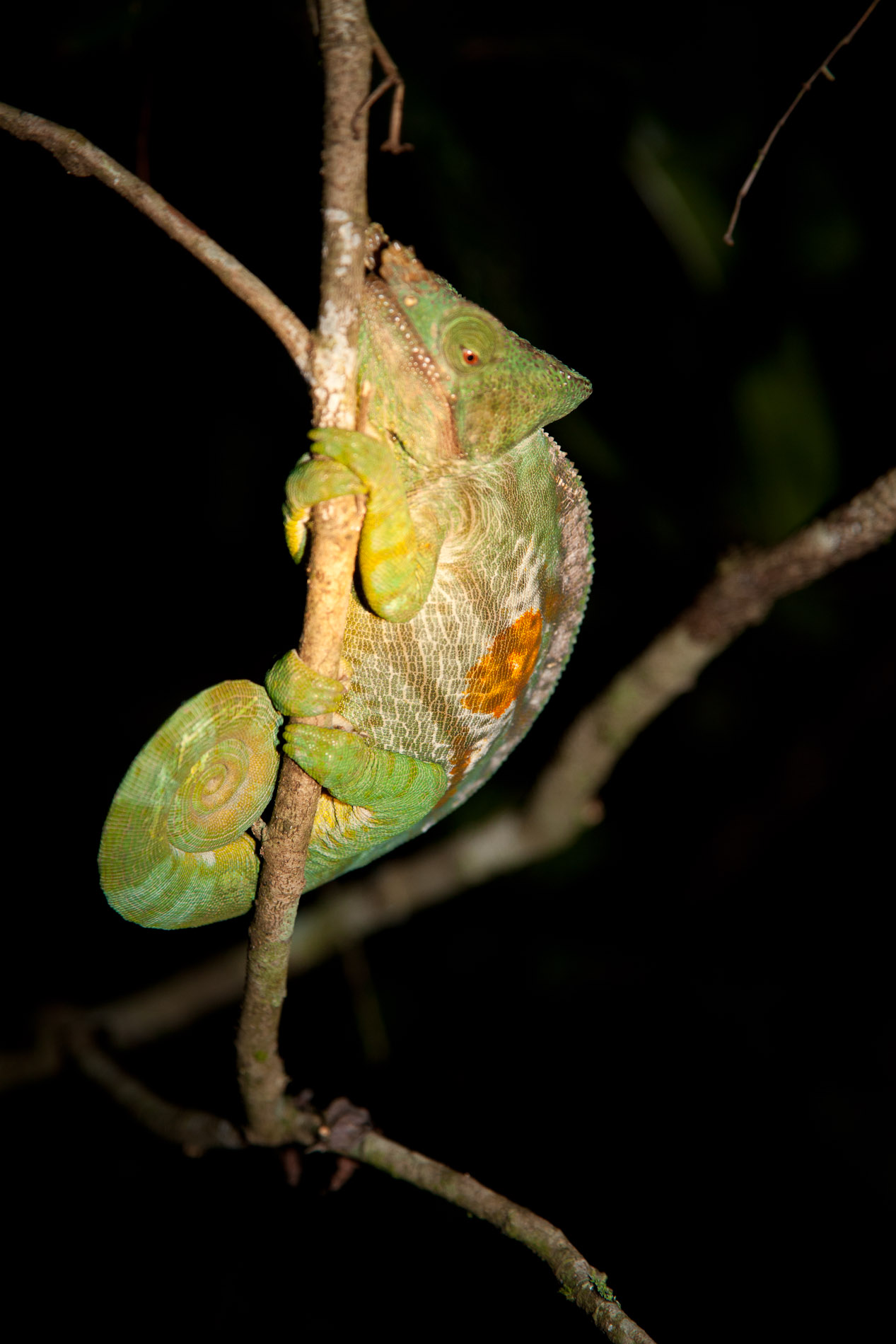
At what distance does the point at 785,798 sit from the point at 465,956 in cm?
177

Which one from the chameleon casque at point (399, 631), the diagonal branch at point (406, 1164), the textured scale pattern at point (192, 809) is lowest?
the diagonal branch at point (406, 1164)

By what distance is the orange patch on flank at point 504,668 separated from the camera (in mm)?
1455

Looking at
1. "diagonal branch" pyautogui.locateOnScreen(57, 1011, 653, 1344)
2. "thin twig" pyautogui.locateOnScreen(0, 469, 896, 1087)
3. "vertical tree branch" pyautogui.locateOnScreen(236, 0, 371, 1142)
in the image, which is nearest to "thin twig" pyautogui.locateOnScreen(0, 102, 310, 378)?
"vertical tree branch" pyautogui.locateOnScreen(236, 0, 371, 1142)

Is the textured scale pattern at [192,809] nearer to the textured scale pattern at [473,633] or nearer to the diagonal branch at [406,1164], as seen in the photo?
the textured scale pattern at [473,633]

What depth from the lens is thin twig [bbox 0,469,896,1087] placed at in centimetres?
208

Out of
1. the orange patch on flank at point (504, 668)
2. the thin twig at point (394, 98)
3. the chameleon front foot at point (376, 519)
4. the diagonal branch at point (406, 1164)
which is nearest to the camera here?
the thin twig at point (394, 98)

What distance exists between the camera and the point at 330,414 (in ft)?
3.60

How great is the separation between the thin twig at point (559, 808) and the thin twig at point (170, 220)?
1.13 meters

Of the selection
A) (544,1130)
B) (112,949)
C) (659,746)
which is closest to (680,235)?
(659,746)

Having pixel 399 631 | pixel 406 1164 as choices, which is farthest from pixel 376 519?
pixel 406 1164

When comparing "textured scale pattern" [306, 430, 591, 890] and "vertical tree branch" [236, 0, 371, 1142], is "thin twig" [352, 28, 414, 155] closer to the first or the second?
"vertical tree branch" [236, 0, 371, 1142]

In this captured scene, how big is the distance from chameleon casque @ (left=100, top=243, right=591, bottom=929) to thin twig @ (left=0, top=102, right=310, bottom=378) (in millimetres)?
133

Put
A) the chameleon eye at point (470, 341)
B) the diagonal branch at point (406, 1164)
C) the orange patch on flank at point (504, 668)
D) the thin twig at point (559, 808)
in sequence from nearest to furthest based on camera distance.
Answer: the diagonal branch at point (406, 1164) → the chameleon eye at point (470, 341) → the orange patch on flank at point (504, 668) → the thin twig at point (559, 808)

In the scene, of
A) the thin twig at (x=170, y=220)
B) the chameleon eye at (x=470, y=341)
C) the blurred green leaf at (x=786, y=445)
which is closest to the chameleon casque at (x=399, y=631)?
the chameleon eye at (x=470, y=341)
